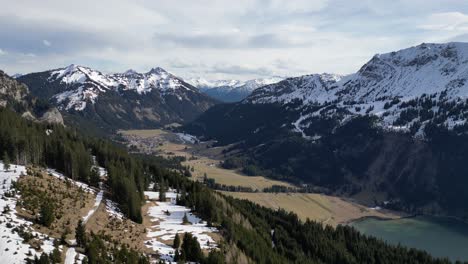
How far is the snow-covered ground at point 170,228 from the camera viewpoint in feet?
266

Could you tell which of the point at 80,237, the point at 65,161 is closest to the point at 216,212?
the point at 65,161

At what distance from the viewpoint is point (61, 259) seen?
6012 centimetres

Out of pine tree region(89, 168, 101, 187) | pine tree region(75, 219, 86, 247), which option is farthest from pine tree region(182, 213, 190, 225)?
pine tree region(75, 219, 86, 247)

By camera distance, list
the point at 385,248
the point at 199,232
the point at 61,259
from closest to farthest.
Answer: the point at 61,259 → the point at 199,232 → the point at 385,248

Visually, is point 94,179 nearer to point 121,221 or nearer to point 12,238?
point 121,221

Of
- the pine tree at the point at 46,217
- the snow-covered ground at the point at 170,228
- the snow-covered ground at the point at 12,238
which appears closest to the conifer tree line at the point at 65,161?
the snow-covered ground at the point at 170,228

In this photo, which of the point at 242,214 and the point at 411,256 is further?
the point at 411,256

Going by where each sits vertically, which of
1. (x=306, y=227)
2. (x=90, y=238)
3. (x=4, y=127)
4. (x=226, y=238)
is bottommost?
(x=306, y=227)

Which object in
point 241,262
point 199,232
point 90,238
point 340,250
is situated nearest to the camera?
point 90,238

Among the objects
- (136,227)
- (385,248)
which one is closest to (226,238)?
(136,227)

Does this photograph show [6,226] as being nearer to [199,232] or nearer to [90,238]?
[90,238]

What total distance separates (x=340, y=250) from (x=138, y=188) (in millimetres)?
70535

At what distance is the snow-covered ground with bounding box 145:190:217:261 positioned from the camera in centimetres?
8106

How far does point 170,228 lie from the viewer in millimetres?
93688
